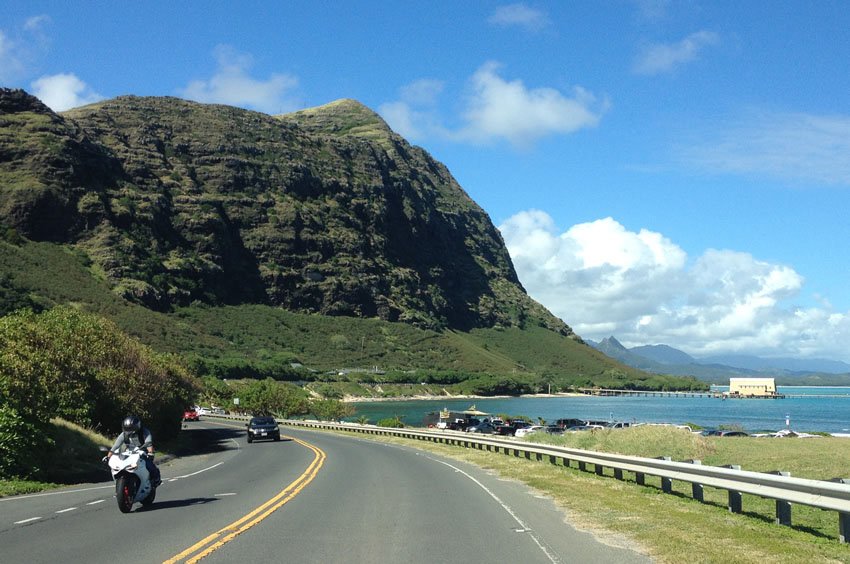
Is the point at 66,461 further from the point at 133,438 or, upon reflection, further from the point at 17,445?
the point at 133,438

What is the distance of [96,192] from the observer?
181875mm

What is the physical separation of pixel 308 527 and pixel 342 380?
519ft

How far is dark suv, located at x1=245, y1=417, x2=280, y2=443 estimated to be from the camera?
47.0m

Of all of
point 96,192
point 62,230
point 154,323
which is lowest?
point 154,323

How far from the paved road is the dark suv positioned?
2510 cm

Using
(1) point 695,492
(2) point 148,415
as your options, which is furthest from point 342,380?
(1) point 695,492

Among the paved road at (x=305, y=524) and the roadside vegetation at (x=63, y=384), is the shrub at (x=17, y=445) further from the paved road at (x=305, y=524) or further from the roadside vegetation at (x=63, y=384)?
the paved road at (x=305, y=524)

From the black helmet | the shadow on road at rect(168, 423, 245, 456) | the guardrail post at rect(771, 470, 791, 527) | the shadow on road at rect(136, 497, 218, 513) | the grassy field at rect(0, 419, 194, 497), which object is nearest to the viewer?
the guardrail post at rect(771, 470, 791, 527)

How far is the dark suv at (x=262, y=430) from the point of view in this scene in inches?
1852

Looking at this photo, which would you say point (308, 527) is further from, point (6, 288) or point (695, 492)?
point (6, 288)

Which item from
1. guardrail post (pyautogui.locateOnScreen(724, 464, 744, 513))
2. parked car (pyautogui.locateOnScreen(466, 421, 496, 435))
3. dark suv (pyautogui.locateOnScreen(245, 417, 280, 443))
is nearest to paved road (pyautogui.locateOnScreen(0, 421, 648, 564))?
guardrail post (pyautogui.locateOnScreen(724, 464, 744, 513))

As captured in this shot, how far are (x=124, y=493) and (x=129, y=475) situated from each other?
0.32 m

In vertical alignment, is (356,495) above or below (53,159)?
below

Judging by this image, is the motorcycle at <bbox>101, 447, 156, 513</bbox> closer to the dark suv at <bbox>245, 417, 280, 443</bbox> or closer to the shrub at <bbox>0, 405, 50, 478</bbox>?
the shrub at <bbox>0, 405, 50, 478</bbox>
